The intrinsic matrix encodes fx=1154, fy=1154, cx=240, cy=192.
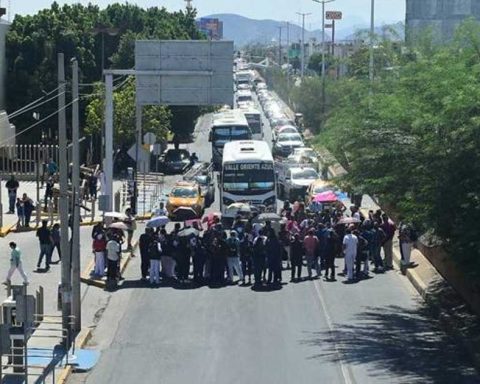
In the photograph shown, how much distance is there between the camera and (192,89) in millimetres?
41250

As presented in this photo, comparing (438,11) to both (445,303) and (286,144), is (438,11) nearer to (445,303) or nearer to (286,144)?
(286,144)

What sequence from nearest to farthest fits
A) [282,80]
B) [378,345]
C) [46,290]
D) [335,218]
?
[378,345]
[46,290]
[335,218]
[282,80]

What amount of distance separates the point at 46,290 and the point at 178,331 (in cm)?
548

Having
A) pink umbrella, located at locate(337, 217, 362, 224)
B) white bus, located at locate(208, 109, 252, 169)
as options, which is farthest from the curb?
white bus, located at locate(208, 109, 252, 169)

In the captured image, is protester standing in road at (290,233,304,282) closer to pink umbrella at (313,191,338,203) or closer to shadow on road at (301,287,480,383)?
shadow on road at (301,287,480,383)

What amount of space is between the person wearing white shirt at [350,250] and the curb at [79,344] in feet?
26.8

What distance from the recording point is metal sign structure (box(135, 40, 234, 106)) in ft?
134

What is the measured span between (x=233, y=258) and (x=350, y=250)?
9.76 ft

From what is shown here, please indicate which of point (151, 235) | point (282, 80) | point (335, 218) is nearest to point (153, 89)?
point (335, 218)

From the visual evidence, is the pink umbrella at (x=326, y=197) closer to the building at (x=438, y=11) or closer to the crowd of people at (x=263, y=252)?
the crowd of people at (x=263, y=252)

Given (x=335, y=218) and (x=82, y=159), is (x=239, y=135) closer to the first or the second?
(x=82, y=159)

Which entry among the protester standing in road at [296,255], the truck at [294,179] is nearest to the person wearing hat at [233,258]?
the protester standing in road at [296,255]

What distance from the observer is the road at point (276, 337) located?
20031 millimetres

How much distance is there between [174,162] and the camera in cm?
6031
